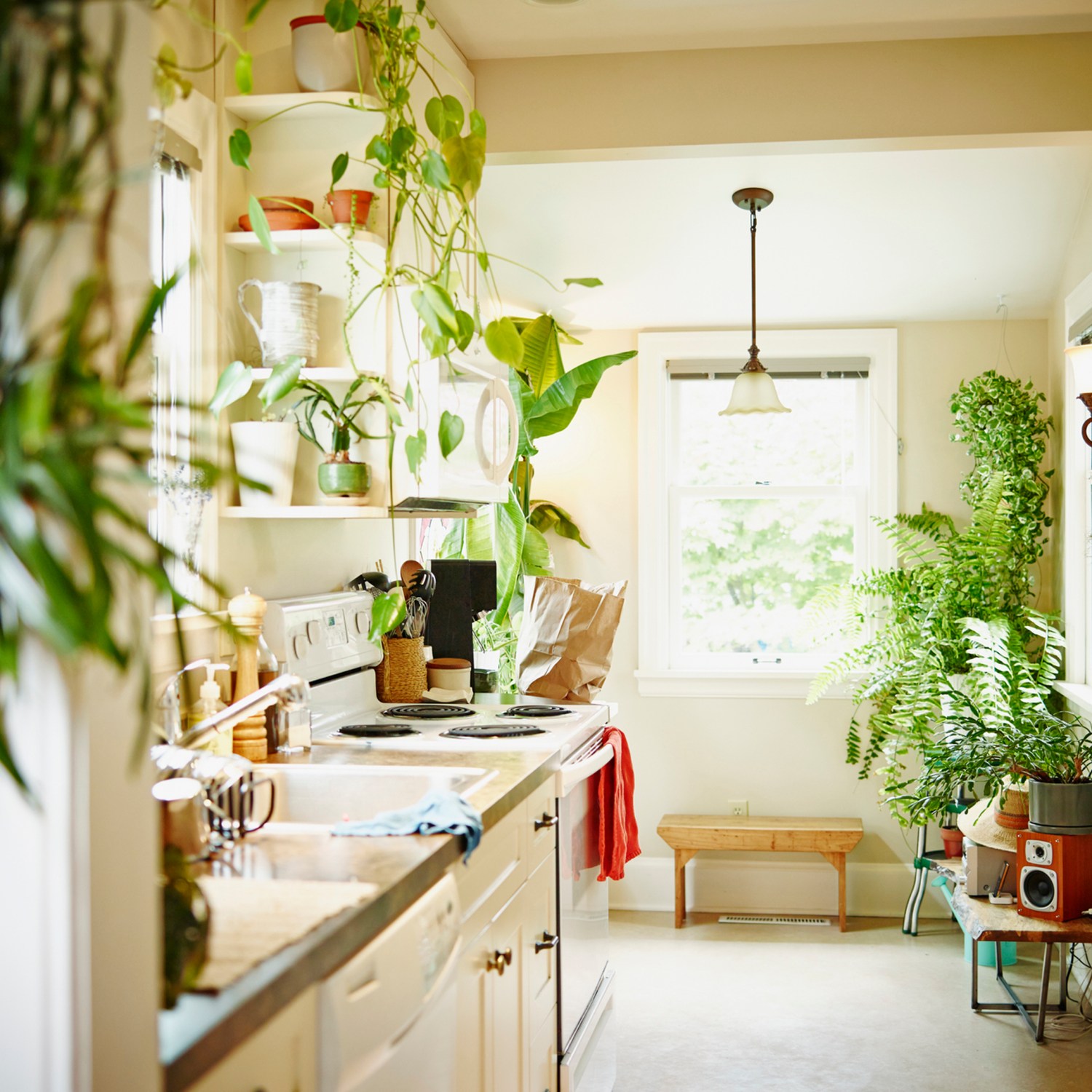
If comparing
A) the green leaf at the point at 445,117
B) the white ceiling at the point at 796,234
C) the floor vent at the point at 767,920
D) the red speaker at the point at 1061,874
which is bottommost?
the floor vent at the point at 767,920

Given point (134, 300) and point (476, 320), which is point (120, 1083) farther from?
point (476, 320)

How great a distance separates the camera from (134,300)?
2.87 feet

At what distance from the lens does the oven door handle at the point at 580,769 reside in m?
2.53

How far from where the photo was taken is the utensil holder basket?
318 cm

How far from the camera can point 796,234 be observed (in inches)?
159

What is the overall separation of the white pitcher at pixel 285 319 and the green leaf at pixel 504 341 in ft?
1.59

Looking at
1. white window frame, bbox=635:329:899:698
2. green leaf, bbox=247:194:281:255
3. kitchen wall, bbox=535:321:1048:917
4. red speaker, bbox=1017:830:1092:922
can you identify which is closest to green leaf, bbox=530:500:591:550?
kitchen wall, bbox=535:321:1048:917

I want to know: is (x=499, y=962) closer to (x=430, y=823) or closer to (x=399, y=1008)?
(x=430, y=823)

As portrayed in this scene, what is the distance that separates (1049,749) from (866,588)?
1.23 m

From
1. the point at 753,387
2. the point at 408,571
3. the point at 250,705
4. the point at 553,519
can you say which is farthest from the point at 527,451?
the point at 250,705

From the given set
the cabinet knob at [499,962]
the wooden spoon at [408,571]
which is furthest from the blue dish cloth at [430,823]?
the wooden spoon at [408,571]

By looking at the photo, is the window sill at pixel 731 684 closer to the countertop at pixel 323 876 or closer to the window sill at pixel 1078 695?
the window sill at pixel 1078 695

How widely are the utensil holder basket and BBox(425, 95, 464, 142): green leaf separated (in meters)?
1.45

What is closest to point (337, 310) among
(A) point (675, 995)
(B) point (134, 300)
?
(B) point (134, 300)
